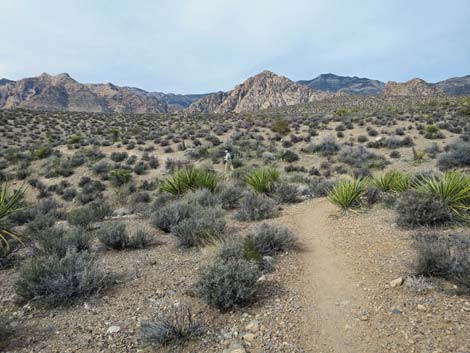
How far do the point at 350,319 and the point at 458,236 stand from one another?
2.90 metres

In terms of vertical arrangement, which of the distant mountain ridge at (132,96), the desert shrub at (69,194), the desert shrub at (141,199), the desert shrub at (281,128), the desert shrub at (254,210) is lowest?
the desert shrub at (69,194)

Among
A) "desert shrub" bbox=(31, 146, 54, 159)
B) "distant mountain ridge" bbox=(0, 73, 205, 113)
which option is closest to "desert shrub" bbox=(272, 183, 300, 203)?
"desert shrub" bbox=(31, 146, 54, 159)

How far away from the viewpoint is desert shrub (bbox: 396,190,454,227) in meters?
5.64

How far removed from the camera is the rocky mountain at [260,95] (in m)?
106

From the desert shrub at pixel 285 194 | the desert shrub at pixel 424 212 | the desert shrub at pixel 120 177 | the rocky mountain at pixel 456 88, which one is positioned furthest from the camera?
the rocky mountain at pixel 456 88

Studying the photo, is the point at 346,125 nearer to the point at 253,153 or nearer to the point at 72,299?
the point at 253,153

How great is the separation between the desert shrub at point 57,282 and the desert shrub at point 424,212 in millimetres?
5845

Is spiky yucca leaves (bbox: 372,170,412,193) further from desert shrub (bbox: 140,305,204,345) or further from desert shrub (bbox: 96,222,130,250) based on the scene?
desert shrub (bbox: 96,222,130,250)

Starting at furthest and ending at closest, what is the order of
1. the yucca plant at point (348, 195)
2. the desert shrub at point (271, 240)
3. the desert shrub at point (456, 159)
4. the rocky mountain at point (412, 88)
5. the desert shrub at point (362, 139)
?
the rocky mountain at point (412, 88)
the desert shrub at point (362, 139)
the desert shrub at point (456, 159)
the yucca plant at point (348, 195)
the desert shrub at point (271, 240)

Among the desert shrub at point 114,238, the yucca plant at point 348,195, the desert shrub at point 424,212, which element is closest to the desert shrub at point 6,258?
the desert shrub at point 114,238

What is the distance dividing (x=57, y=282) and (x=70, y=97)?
124585 millimetres

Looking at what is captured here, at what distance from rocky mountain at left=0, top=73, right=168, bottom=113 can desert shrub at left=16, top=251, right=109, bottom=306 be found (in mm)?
110772

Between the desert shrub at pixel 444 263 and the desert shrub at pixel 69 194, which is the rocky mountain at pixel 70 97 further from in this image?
the desert shrub at pixel 444 263

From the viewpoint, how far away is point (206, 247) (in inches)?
214
